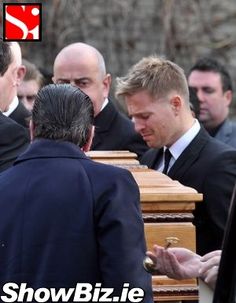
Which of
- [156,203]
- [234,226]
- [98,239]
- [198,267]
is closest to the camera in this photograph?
[234,226]

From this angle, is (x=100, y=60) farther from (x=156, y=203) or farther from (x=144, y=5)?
(x=144, y=5)

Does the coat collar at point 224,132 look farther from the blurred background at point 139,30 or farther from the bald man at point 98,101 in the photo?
the blurred background at point 139,30

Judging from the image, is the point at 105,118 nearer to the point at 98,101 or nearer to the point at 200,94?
the point at 98,101

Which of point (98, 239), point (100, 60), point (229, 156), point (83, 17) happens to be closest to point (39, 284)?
point (98, 239)

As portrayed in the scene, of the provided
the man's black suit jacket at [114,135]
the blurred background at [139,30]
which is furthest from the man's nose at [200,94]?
the blurred background at [139,30]

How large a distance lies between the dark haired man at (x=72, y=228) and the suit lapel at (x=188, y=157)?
1.36m

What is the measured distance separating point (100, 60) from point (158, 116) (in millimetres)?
1233

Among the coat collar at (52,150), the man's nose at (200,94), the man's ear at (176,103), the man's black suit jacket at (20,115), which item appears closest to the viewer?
the coat collar at (52,150)

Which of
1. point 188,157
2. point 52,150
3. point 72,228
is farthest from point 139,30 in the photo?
point 72,228

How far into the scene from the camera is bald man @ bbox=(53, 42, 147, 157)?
22.2ft

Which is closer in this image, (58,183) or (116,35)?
(58,183)

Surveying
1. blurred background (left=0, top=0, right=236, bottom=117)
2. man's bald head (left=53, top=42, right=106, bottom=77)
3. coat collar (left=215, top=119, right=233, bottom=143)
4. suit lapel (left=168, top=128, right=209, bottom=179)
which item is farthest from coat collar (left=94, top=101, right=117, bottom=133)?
blurred background (left=0, top=0, right=236, bottom=117)

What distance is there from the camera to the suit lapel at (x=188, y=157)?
5543 mm

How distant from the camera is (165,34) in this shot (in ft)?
48.1
